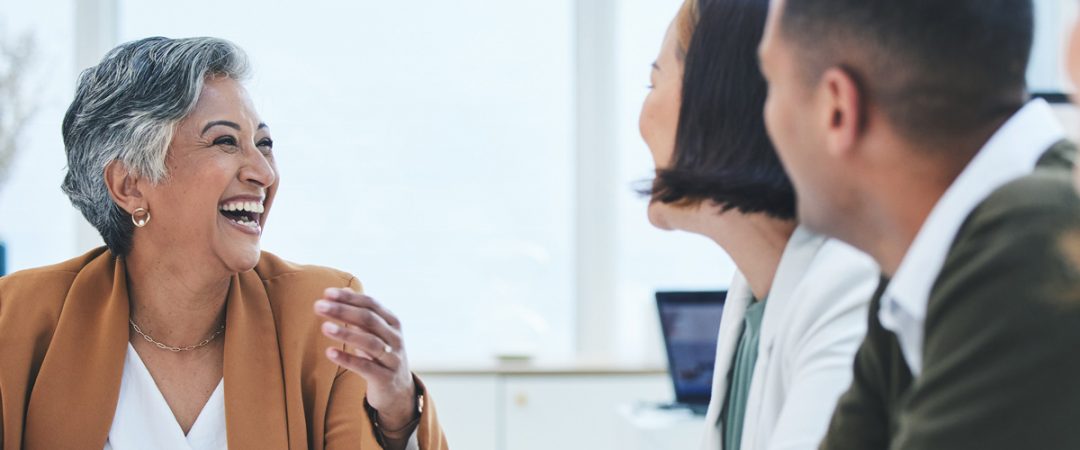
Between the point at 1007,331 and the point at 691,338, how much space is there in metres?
2.65

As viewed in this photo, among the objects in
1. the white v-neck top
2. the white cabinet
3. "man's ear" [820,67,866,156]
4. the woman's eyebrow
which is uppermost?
"man's ear" [820,67,866,156]

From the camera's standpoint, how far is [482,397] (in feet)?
12.4

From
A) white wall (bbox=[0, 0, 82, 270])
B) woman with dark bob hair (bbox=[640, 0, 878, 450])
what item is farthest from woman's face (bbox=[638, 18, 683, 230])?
white wall (bbox=[0, 0, 82, 270])

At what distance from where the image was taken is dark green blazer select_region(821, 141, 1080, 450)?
0.61 m

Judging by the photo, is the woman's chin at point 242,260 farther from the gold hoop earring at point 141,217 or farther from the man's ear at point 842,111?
the man's ear at point 842,111

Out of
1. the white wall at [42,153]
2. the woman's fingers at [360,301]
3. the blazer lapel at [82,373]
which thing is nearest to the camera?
the woman's fingers at [360,301]

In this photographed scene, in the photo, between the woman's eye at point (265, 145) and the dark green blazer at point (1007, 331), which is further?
the woman's eye at point (265, 145)

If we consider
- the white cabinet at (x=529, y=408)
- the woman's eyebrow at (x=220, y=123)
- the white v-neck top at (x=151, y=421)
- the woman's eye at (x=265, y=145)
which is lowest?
the white cabinet at (x=529, y=408)

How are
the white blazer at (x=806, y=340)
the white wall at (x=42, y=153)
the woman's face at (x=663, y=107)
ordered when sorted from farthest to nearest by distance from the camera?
1. the white wall at (x=42, y=153)
2. the woman's face at (x=663, y=107)
3. the white blazer at (x=806, y=340)

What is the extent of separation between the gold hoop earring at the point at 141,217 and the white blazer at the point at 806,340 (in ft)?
4.01

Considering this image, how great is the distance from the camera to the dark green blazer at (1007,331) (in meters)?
0.61

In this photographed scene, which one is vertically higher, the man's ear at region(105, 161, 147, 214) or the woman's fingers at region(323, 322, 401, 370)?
the man's ear at region(105, 161, 147, 214)

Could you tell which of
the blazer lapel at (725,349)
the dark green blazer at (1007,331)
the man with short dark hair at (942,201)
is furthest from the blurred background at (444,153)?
the dark green blazer at (1007,331)

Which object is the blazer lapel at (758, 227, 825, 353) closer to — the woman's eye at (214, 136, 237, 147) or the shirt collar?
the shirt collar
